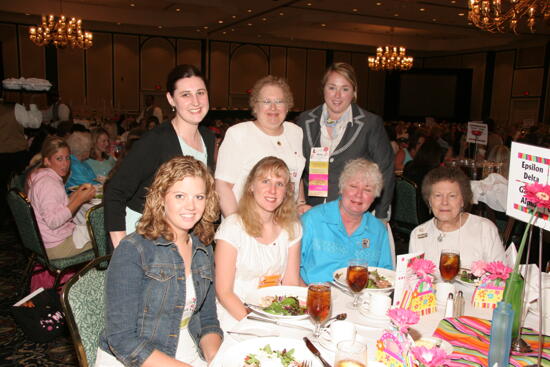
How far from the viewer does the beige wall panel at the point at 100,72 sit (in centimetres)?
1442

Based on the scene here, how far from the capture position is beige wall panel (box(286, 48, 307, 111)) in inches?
682

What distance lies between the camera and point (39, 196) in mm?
3465

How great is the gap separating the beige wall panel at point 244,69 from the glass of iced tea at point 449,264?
15.1m

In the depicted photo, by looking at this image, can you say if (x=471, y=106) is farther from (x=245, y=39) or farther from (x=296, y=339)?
(x=296, y=339)

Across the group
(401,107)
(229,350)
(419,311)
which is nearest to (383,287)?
(419,311)

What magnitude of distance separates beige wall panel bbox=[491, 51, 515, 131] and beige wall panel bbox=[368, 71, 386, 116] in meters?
4.31

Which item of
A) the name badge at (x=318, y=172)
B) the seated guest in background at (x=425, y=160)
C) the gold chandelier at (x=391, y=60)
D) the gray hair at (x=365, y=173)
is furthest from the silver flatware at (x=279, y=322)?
the gold chandelier at (x=391, y=60)

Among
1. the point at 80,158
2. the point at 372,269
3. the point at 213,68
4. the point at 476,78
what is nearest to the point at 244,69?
the point at 213,68

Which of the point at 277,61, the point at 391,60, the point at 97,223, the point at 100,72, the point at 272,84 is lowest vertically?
the point at 97,223

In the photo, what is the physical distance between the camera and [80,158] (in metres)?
4.82

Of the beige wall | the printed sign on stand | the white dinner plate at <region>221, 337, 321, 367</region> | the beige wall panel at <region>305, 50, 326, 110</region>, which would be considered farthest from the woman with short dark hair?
the beige wall panel at <region>305, 50, 326, 110</region>

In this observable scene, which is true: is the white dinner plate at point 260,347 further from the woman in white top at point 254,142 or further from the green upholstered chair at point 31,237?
the green upholstered chair at point 31,237

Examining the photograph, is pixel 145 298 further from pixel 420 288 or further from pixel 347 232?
pixel 347 232

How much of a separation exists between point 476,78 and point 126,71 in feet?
40.4
